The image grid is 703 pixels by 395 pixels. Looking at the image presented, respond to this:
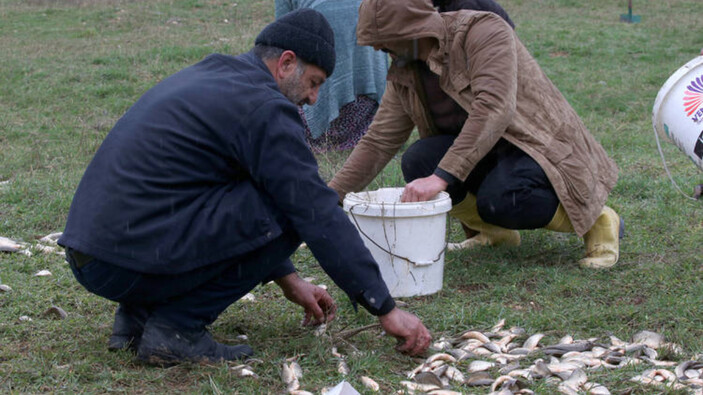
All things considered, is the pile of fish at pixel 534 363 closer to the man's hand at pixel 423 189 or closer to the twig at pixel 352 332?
the twig at pixel 352 332

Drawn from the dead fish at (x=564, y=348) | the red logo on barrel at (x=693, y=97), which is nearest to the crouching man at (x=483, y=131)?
the red logo on barrel at (x=693, y=97)

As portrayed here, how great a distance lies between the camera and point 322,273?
13.5 ft

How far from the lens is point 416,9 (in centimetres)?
354

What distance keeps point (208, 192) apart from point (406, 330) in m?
0.83

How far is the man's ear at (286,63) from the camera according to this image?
2.74 metres

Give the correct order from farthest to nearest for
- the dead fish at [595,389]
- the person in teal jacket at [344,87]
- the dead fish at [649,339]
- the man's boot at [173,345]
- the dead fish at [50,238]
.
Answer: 1. the person in teal jacket at [344,87]
2. the dead fish at [50,238]
3. the dead fish at [649,339]
4. the man's boot at [173,345]
5. the dead fish at [595,389]

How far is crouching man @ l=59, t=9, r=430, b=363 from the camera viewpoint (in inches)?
101

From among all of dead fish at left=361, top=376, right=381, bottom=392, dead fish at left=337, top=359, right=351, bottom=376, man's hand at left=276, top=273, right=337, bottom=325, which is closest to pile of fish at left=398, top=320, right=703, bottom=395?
dead fish at left=361, top=376, right=381, bottom=392

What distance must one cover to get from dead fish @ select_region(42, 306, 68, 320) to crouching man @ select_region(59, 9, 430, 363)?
0.73 meters

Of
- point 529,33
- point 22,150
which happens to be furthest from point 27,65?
point 529,33

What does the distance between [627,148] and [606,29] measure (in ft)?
20.8

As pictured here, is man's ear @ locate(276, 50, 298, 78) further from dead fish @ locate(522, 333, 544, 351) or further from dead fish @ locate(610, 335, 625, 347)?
dead fish @ locate(610, 335, 625, 347)

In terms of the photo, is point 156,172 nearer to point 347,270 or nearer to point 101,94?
point 347,270

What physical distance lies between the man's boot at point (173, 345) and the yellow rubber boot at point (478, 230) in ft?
6.05
